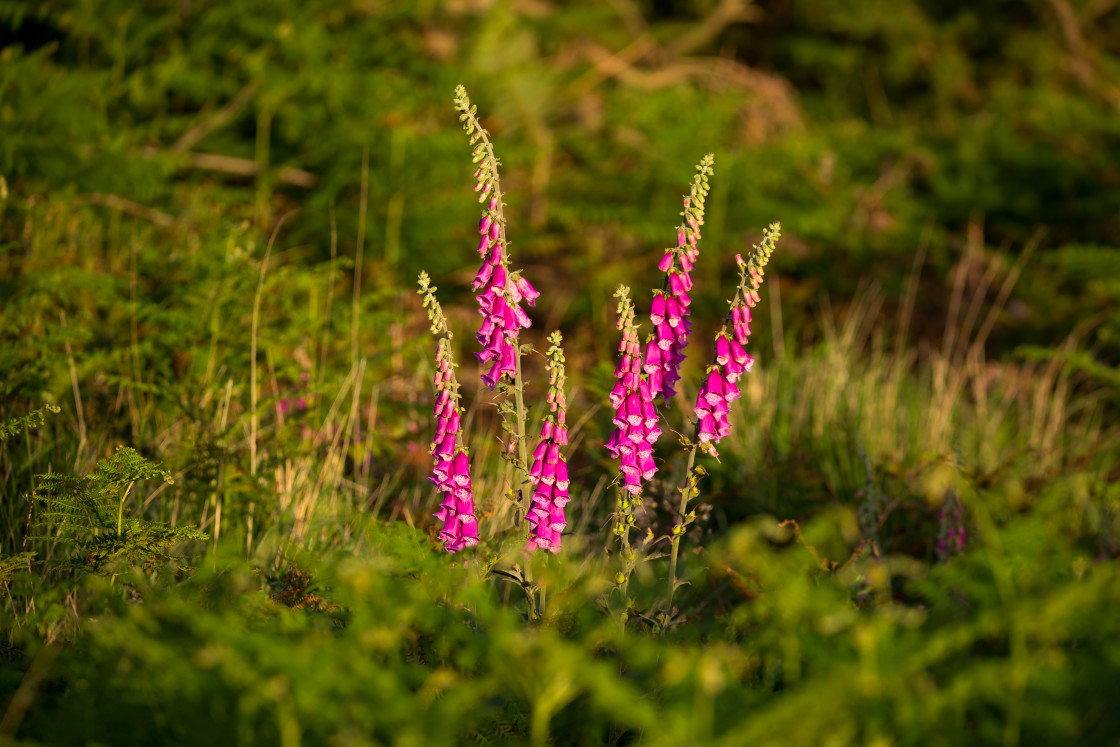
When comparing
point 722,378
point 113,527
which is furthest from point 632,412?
point 113,527

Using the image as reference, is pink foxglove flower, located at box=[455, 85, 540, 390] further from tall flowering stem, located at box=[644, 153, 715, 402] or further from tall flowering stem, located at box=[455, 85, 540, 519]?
tall flowering stem, located at box=[644, 153, 715, 402]

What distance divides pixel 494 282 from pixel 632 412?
45cm

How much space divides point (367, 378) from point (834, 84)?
26.1 feet

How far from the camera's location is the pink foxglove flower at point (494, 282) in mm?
2182

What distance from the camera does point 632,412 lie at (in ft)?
7.29

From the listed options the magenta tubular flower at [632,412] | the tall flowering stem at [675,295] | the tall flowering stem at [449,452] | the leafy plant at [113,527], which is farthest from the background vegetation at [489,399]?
the tall flowering stem at [675,295]

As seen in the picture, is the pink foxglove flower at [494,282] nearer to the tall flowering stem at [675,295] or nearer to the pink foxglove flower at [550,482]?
the pink foxglove flower at [550,482]

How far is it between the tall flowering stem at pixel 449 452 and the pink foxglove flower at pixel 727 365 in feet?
1.93

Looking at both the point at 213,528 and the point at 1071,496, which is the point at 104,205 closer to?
the point at 213,528

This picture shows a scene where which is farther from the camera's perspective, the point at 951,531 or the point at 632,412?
the point at 951,531

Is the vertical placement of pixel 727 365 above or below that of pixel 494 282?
below

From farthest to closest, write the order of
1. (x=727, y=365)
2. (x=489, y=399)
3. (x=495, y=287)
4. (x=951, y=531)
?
(x=489, y=399) → (x=951, y=531) → (x=727, y=365) → (x=495, y=287)

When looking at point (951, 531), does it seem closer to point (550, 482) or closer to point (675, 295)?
point (675, 295)

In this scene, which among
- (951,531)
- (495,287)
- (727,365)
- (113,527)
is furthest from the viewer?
(951,531)
